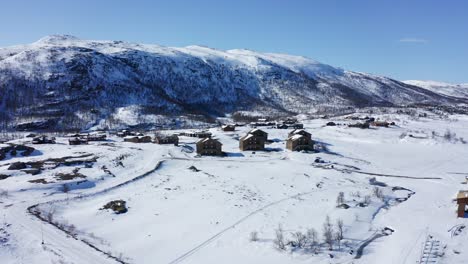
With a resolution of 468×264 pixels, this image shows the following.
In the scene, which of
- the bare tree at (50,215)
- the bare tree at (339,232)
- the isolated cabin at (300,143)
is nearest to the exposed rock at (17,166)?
the bare tree at (50,215)

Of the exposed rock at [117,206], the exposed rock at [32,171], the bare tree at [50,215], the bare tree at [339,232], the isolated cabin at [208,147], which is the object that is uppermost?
the isolated cabin at [208,147]

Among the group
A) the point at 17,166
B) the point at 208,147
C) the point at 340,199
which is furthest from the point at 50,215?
the point at 208,147

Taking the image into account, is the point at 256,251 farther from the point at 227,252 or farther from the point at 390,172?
the point at 390,172

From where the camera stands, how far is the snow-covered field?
30312 millimetres

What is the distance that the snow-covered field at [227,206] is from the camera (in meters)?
30.3

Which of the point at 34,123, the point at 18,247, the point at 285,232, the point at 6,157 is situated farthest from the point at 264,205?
the point at 34,123

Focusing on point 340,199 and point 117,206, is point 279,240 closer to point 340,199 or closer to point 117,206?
point 340,199

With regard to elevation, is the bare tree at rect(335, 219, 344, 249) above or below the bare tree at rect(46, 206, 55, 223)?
above

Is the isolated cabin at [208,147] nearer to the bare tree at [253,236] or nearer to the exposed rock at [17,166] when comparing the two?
the exposed rock at [17,166]

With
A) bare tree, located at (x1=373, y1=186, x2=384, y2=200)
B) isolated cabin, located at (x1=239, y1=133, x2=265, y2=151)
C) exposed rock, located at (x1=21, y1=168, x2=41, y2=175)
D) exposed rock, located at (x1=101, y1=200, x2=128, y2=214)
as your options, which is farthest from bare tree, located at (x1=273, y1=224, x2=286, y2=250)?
isolated cabin, located at (x1=239, y1=133, x2=265, y2=151)

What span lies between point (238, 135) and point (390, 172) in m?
48.6

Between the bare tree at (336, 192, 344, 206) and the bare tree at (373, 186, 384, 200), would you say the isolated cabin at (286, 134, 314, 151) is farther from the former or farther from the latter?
the bare tree at (336, 192, 344, 206)

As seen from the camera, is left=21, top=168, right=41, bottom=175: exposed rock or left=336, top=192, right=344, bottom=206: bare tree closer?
left=336, top=192, right=344, bottom=206: bare tree

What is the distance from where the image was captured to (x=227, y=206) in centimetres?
4147
